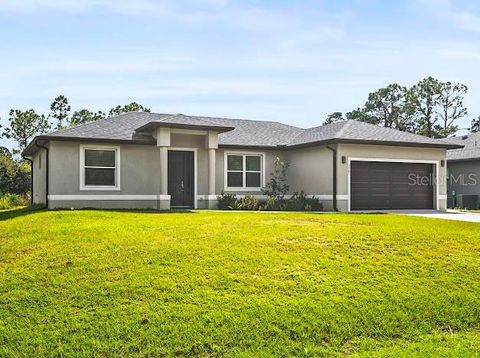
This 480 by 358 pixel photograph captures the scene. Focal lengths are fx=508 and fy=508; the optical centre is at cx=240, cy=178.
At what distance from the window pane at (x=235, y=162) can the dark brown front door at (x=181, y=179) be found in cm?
180

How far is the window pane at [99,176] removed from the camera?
727 inches

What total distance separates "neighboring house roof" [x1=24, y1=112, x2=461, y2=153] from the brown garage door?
111cm

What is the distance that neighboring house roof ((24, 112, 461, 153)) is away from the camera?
18562 mm

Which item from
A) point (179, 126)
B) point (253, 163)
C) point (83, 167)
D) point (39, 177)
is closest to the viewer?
point (83, 167)

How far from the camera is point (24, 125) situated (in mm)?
39531

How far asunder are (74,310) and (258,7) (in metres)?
9.16

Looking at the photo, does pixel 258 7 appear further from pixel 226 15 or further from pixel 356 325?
pixel 356 325

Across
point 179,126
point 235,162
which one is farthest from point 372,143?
point 179,126

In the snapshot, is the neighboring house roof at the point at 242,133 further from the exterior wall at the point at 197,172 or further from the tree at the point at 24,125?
the tree at the point at 24,125

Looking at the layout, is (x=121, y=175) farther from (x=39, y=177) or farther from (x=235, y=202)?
(x=39, y=177)

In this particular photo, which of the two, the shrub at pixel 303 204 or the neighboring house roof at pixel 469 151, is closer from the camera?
the shrub at pixel 303 204

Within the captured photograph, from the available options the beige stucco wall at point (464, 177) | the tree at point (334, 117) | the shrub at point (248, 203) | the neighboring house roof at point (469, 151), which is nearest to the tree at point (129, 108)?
the tree at point (334, 117)

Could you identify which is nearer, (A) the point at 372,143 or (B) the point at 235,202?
(B) the point at 235,202

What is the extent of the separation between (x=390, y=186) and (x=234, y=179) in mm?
6431
